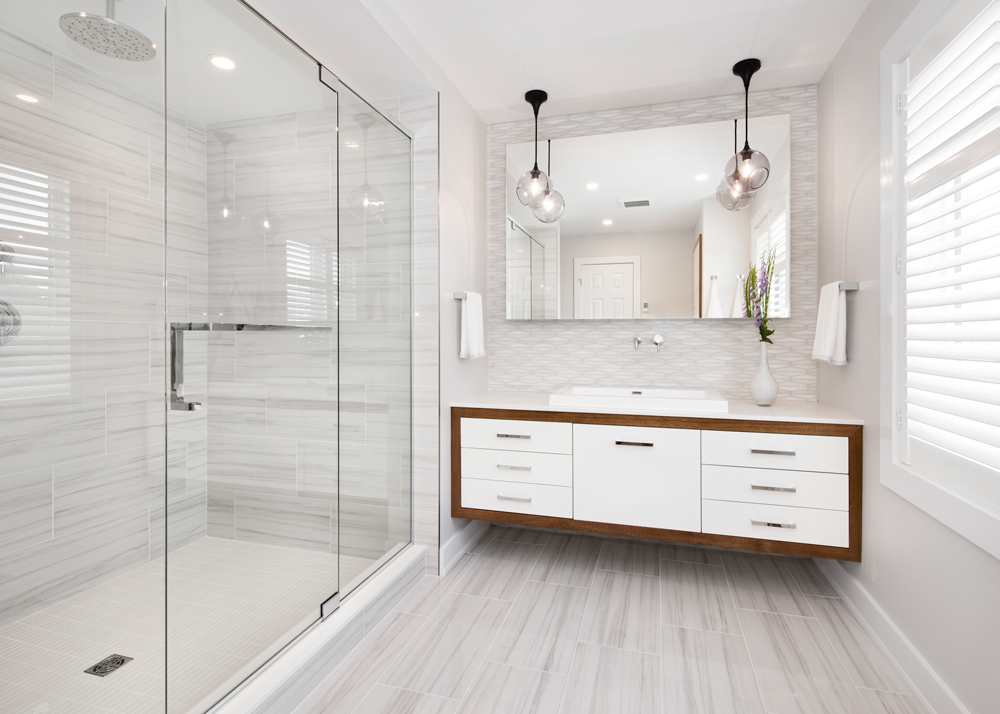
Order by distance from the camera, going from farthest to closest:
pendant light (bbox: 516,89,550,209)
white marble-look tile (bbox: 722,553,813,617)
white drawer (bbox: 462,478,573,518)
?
pendant light (bbox: 516,89,550,209), white drawer (bbox: 462,478,573,518), white marble-look tile (bbox: 722,553,813,617)

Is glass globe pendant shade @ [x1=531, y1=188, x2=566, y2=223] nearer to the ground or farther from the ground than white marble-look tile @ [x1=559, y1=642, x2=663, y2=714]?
farther from the ground

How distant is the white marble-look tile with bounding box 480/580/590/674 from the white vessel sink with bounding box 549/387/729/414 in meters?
0.84

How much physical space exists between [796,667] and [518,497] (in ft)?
4.03

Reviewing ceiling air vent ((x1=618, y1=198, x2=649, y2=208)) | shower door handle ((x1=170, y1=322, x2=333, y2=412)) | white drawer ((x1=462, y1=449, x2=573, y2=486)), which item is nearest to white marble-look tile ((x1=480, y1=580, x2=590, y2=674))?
white drawer ((x1=462, y1=449, x2=573, y2=486))

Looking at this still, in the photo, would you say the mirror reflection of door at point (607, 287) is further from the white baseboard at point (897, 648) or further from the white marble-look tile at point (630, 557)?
the white baseboard at point (897, 648)

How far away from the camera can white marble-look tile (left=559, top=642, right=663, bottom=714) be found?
1.56 metres

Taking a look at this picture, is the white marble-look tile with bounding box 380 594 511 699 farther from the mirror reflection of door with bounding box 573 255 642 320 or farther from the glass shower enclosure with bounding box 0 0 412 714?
the mirror reflection of door with bounding box 573 255 642 320

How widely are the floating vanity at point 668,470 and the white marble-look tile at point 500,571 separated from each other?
0.27 m

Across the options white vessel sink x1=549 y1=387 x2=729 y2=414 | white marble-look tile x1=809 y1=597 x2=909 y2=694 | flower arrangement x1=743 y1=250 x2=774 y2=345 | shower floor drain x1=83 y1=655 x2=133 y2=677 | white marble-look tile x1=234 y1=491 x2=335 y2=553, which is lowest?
white marble-look tile x1=809 y1=597 x2=909 y2=694

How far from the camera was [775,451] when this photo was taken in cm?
212

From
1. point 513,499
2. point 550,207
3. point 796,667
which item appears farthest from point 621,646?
point 550,207

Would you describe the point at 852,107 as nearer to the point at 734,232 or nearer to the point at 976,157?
the point at 734,232

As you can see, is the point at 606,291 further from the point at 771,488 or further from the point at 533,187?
the point at 771,488

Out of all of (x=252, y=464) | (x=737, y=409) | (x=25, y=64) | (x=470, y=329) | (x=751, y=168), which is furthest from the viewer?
(x=470, y=329)
